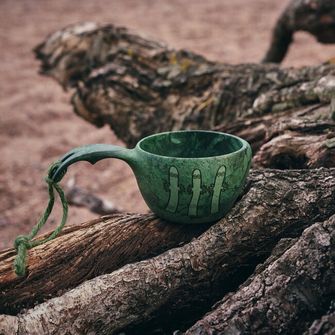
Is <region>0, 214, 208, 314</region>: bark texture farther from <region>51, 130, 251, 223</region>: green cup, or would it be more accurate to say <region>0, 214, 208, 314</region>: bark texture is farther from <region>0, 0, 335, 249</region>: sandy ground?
<region>0, 0, 335, 249</region>: sandy ground

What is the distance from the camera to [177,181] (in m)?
1.58

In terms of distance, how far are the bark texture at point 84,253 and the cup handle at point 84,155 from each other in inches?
7.8

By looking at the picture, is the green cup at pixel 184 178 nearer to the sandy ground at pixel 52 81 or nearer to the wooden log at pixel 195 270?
the wooden log at pixel 195 270

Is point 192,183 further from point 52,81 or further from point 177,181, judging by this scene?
point 52,81

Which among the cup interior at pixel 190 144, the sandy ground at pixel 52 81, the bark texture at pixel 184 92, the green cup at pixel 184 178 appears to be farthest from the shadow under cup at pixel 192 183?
the sandy ground at pixel 52 81

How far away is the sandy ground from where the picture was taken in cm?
421

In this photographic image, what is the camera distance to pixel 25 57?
778cm

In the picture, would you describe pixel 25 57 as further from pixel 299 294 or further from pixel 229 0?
pixel 299 294

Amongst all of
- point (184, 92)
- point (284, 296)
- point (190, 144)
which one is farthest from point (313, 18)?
point (284, 296)

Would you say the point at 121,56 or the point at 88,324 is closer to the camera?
the point at 88,324

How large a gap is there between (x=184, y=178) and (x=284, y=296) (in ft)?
1.41

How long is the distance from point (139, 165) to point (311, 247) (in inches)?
21.2

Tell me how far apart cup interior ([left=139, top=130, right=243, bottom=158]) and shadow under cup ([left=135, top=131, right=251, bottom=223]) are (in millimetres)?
179

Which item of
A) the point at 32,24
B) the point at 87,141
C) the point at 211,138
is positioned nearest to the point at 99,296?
the point at 211,138
